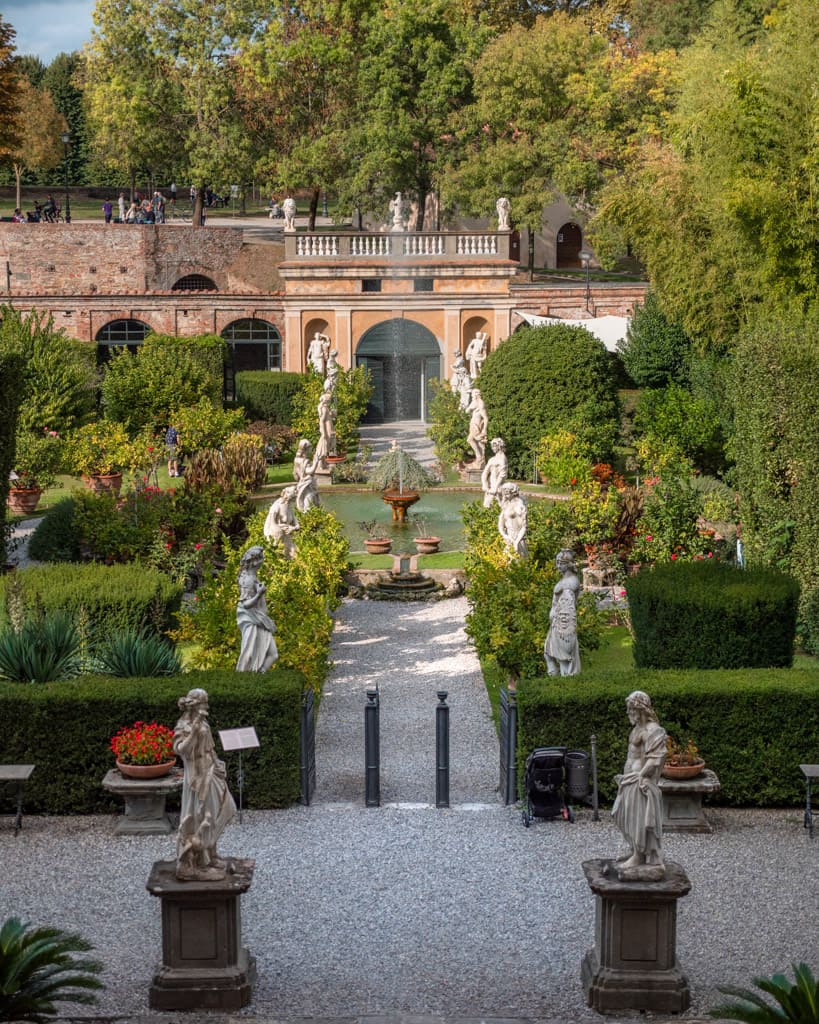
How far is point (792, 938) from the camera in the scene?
35.7ft

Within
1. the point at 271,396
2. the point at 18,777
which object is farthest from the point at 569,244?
the point at 18,777

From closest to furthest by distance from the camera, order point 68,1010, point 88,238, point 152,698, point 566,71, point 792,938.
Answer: point 68,1010 < point 792,938 < point 152,698 < point 566,71 < point 88,238

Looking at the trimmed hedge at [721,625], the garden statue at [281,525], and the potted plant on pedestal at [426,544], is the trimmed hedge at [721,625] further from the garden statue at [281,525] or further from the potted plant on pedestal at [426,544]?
the potted plant on pedestal at [426,544]

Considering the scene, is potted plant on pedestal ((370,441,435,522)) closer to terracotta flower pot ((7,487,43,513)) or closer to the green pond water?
the green pond water

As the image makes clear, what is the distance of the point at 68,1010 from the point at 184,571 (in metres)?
11.4

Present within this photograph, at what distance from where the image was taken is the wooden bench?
1292 centimetres

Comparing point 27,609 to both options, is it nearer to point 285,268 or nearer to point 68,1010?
point 68,1010

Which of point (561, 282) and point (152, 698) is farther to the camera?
point (561, 282)

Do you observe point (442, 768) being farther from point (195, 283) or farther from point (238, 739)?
point (195, 283)

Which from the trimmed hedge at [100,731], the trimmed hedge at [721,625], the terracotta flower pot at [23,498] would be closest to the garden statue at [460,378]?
the terracotta flower pot at [23,498]

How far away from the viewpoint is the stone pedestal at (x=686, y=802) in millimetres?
12984

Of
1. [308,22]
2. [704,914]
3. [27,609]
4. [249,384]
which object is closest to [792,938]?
[704,914]

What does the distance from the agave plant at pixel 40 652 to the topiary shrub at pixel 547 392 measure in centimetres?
1623

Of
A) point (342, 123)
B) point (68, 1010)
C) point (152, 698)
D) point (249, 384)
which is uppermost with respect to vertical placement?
point (342, 123)
